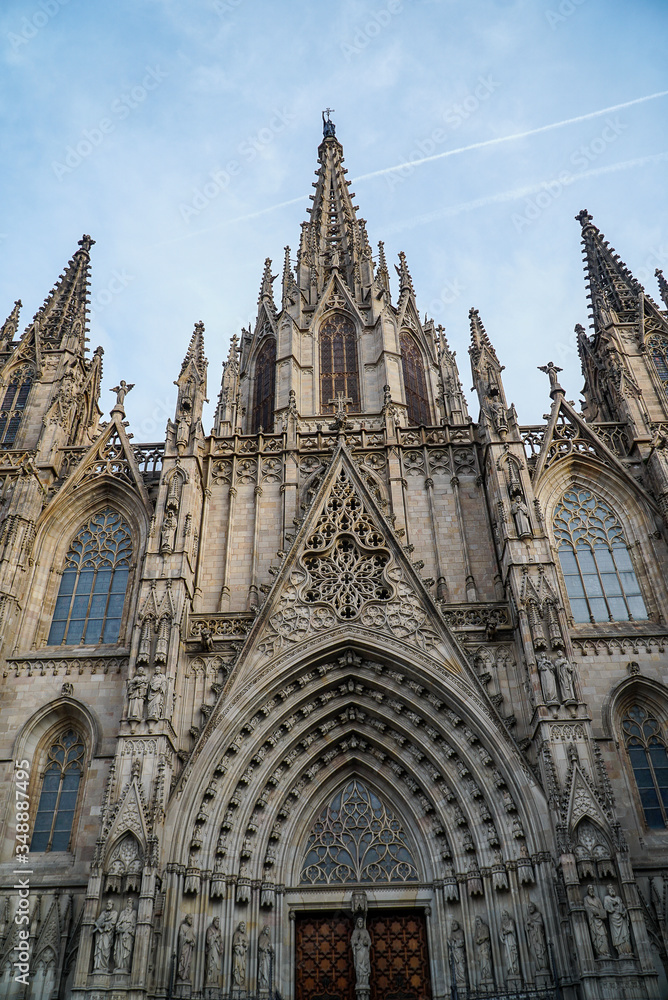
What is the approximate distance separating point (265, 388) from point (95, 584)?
10.5m

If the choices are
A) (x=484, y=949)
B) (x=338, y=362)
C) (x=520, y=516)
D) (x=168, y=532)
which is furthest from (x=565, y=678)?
(x=338, y=362)

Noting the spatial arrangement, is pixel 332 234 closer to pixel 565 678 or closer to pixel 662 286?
pixel 662 286

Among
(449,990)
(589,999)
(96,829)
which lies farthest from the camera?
(96,829)

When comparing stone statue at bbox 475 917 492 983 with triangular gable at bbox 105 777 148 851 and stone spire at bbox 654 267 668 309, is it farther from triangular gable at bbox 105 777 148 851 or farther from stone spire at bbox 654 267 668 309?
stone spire at bbox 654 267 668 309

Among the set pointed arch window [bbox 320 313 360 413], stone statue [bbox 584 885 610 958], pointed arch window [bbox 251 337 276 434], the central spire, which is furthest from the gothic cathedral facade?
the central spire

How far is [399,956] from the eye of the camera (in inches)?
683

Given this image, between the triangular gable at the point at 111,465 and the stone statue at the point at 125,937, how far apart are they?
36.4 feet

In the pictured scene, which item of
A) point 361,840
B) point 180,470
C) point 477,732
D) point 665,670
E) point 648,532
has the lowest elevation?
point 361,840

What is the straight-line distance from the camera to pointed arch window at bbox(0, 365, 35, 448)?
1027 inches

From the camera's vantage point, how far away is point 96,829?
697 inches

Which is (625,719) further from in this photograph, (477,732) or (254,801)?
(254,801)

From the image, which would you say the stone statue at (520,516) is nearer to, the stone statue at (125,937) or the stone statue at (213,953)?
the stone statue at (213,953)

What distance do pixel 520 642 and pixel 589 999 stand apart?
23.7 feet

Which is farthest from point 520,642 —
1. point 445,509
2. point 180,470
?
point 180,470
